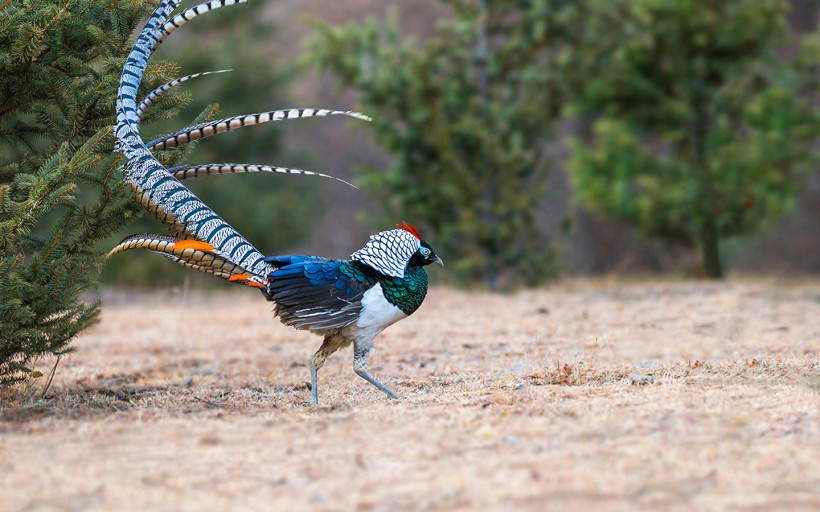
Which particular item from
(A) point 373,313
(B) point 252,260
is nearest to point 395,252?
(A) point 373,313

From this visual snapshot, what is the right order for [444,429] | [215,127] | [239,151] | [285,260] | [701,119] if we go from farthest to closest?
[239,151] → [701,119] → [285,260] → [215,127] → [444,429]

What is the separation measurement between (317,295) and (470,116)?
745 centimetres

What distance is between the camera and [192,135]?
575 centimetres

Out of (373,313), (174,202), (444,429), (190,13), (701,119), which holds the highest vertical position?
(701,119)

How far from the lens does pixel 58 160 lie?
5.27 meters

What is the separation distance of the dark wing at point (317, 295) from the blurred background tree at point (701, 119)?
8.39 m

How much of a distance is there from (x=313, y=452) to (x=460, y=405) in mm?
1061

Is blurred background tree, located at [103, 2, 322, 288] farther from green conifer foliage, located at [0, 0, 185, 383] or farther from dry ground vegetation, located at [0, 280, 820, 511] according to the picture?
green conifer foliage, located at [0, 0, 185, 383]

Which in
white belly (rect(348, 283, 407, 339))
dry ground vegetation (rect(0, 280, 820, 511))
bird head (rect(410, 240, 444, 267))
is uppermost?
bird head (rect(410, 240, 444, 267))

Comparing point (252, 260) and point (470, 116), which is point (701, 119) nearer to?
point (470, 116)

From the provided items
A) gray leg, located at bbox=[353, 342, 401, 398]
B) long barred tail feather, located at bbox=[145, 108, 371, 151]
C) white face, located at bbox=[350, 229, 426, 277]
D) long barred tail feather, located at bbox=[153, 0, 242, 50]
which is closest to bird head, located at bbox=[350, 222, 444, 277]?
white face, located at bbox=[350, 229, 426, 277]

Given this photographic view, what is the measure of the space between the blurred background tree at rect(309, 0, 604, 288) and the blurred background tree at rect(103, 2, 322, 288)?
5200 millimetres

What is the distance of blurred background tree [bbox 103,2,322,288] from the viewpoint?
704 inches

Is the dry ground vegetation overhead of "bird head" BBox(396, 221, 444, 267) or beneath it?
beneath
